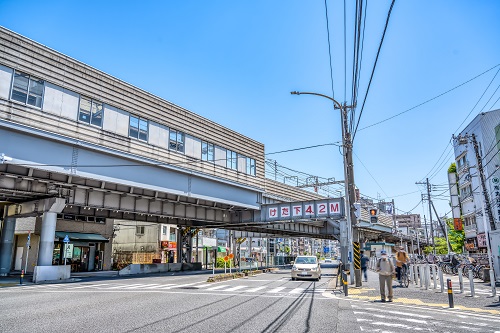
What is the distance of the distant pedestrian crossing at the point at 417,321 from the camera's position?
7.53 m

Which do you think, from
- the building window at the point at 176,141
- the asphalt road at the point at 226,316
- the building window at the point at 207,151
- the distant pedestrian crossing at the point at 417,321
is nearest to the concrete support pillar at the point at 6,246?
the building window at the point at 176,141

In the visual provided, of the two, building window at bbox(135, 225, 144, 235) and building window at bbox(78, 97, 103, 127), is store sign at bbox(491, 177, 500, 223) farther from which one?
building window at bbox(135, 225, 144, 235)

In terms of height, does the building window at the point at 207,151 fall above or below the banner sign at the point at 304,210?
above

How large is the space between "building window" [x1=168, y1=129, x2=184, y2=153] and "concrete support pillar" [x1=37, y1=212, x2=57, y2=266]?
9395mm

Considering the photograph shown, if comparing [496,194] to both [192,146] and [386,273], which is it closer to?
[386,273]

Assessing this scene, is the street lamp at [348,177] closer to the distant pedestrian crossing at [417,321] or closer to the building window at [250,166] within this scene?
the distant pedestrian crossing at [417,321]

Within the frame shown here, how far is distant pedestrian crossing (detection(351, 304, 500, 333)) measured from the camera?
7531 millimetres

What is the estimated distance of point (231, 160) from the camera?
1278 inches

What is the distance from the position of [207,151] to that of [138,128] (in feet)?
22.5

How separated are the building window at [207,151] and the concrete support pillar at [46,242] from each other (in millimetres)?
12080

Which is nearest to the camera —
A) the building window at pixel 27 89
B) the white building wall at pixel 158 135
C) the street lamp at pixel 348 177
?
the street lamp at pixel 348 177

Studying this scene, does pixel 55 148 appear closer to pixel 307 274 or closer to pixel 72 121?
pixel 72 121

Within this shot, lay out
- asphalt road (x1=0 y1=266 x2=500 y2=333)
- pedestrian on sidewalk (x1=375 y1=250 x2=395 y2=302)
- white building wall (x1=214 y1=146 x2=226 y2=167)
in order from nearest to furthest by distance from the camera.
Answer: asphalt road (x1=0 y1=266 x2=500 y2=333) < pedestrian on sidewalk (x1=375 y1=250 x2=395 y2=302) < white building wall (x1=214 y1=146 x2=226 y2=167)

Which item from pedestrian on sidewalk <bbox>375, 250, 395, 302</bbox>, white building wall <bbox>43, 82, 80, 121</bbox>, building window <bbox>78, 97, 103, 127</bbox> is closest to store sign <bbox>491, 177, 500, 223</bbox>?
pedestrian on sidewalk <bbox>375, 250, 395, 302</bbox>
